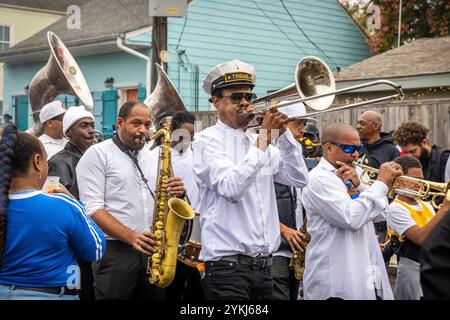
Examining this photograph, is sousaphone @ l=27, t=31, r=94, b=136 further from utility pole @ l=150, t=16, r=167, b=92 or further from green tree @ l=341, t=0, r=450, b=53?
green tree @ l=341, t=0, r=450, b=53

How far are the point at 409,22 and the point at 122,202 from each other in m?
19.9

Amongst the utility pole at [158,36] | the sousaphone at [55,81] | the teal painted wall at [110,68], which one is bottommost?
the sousaphone at [55,81]

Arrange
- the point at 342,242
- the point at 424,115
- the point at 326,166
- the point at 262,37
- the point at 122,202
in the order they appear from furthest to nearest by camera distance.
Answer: the point at 262,37, the point at 424,115, the point at 122,202, the point at 326,166, the point at 342,242

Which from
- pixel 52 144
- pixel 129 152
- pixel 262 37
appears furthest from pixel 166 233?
pixel 262 37

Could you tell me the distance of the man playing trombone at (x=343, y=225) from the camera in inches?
218

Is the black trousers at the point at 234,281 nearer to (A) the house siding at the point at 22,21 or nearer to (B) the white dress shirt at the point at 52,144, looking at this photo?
(B) the white dress shirt at the point at 52,144

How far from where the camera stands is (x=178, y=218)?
5910mm

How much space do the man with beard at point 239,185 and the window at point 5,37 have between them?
24.3 m

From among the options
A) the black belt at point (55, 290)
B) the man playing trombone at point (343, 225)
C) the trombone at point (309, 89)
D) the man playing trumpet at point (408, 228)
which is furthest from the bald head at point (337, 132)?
the black belt at point (55, 290)

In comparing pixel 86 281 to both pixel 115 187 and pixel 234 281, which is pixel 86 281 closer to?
pixel 115 187

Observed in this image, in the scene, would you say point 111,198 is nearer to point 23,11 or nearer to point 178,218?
point 178,218

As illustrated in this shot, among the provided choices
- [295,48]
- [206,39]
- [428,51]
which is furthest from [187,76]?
[428,51]

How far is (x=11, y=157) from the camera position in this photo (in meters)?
4.50

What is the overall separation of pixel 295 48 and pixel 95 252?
18.8 m
